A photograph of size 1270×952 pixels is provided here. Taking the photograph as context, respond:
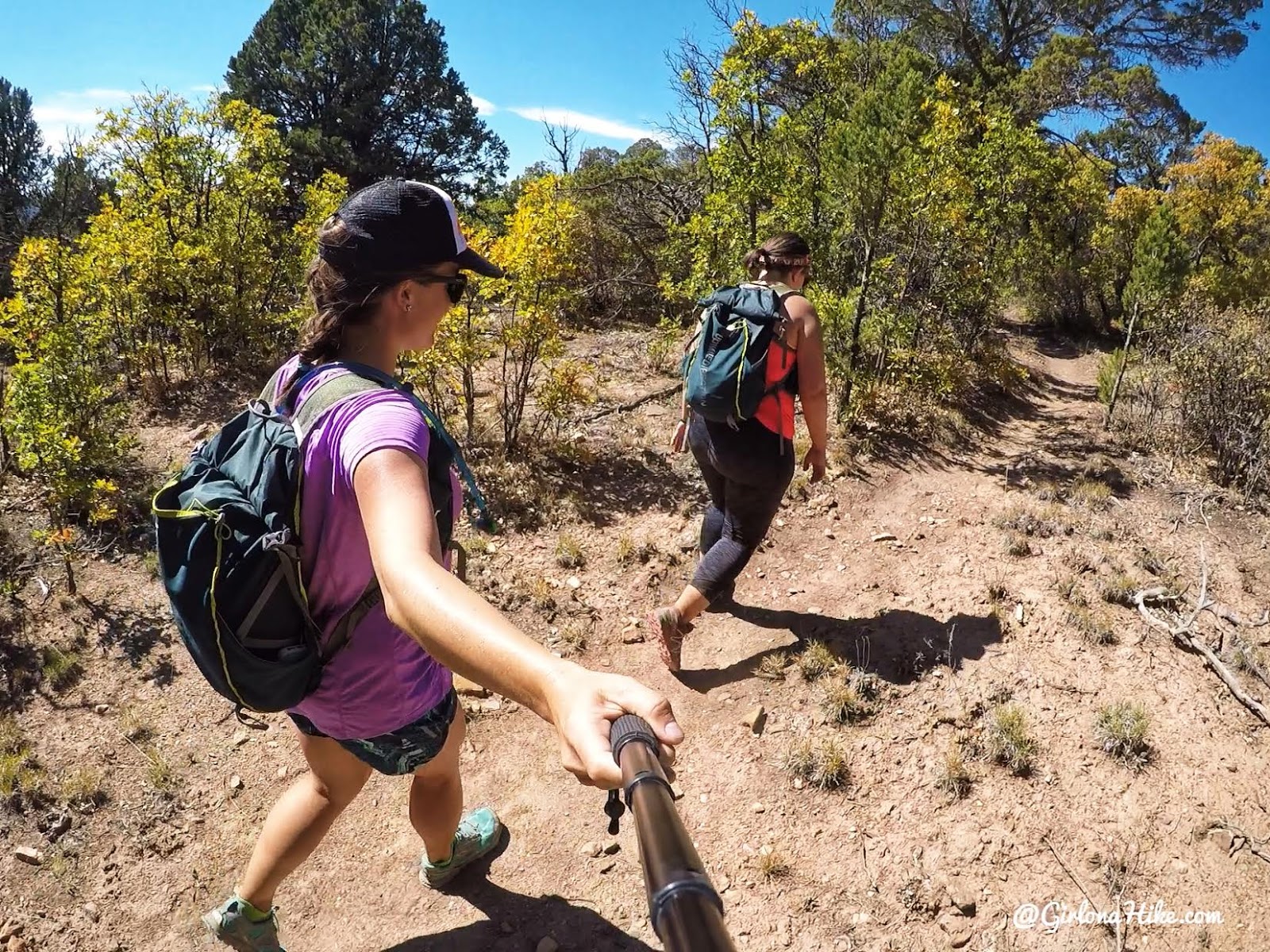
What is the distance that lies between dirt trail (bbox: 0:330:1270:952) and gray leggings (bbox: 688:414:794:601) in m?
0.64

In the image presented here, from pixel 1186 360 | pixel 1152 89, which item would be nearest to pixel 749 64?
pixel 1186 360

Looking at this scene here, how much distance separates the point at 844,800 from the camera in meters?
2.76

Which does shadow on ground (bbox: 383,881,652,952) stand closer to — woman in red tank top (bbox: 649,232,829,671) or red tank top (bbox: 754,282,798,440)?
woman in red tank top (bbox: 649,232,829,671)

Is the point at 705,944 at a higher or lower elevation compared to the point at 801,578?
higher

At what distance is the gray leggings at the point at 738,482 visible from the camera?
2992 mm

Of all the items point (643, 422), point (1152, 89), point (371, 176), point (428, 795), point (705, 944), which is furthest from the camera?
point (371, 176)

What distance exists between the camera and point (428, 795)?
6.64 ft

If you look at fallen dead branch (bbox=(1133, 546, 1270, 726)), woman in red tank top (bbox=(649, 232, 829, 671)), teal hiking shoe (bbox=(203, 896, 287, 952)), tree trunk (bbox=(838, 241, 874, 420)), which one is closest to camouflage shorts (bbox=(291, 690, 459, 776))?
teal hiking shoe (bbox=(203, 896, 287, 952))

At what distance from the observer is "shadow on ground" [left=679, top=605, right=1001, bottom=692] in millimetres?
3385

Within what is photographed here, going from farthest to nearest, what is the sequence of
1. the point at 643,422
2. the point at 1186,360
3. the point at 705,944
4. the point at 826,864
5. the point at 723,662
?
1. the point at 643,422
2. the point at 1186,360
3. the point at 723,662
4. the point at 826,864
5. the point at 705,944

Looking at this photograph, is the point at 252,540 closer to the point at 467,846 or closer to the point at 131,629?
the point at 467,846

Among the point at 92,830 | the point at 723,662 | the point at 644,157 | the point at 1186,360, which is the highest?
the point at 644,157

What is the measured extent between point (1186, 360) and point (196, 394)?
339 inches

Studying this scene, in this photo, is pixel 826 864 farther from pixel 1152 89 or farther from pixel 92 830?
pixel 1152 89
